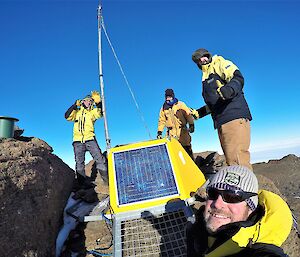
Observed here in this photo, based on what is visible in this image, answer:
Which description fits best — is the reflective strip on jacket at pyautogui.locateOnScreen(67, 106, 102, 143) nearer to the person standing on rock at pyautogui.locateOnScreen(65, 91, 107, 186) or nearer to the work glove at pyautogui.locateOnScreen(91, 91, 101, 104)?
the person standing on rock at pyautogui.locateOnScreen(65, 91, 107, 186)

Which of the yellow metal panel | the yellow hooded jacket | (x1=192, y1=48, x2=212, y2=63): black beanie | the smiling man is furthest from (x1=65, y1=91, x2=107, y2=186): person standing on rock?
the yellow hooded jacket

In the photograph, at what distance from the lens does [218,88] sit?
5.02 meters

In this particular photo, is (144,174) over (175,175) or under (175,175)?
over

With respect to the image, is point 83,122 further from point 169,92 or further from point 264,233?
point 264,233

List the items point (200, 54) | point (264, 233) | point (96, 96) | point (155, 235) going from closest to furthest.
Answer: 1. point (264, 233)
2. point (155, 235)
3. point (200, 54)
4. point (96, 96)

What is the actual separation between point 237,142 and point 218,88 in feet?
3.31

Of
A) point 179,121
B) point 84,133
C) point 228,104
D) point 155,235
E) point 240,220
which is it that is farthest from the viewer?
point 179,121

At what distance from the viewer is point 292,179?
13.2m

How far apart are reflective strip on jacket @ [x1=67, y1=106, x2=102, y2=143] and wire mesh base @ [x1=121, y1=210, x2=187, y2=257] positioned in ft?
15.8

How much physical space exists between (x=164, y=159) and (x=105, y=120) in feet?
8.69

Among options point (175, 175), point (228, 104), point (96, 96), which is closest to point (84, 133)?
point (96, 96)

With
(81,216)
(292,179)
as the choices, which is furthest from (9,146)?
(292,179)

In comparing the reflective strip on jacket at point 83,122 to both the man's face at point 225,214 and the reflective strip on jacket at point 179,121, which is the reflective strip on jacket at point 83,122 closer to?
the reflective strip on jacket at point 179,121

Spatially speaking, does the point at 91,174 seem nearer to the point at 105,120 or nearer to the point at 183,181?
the point at 105,120
